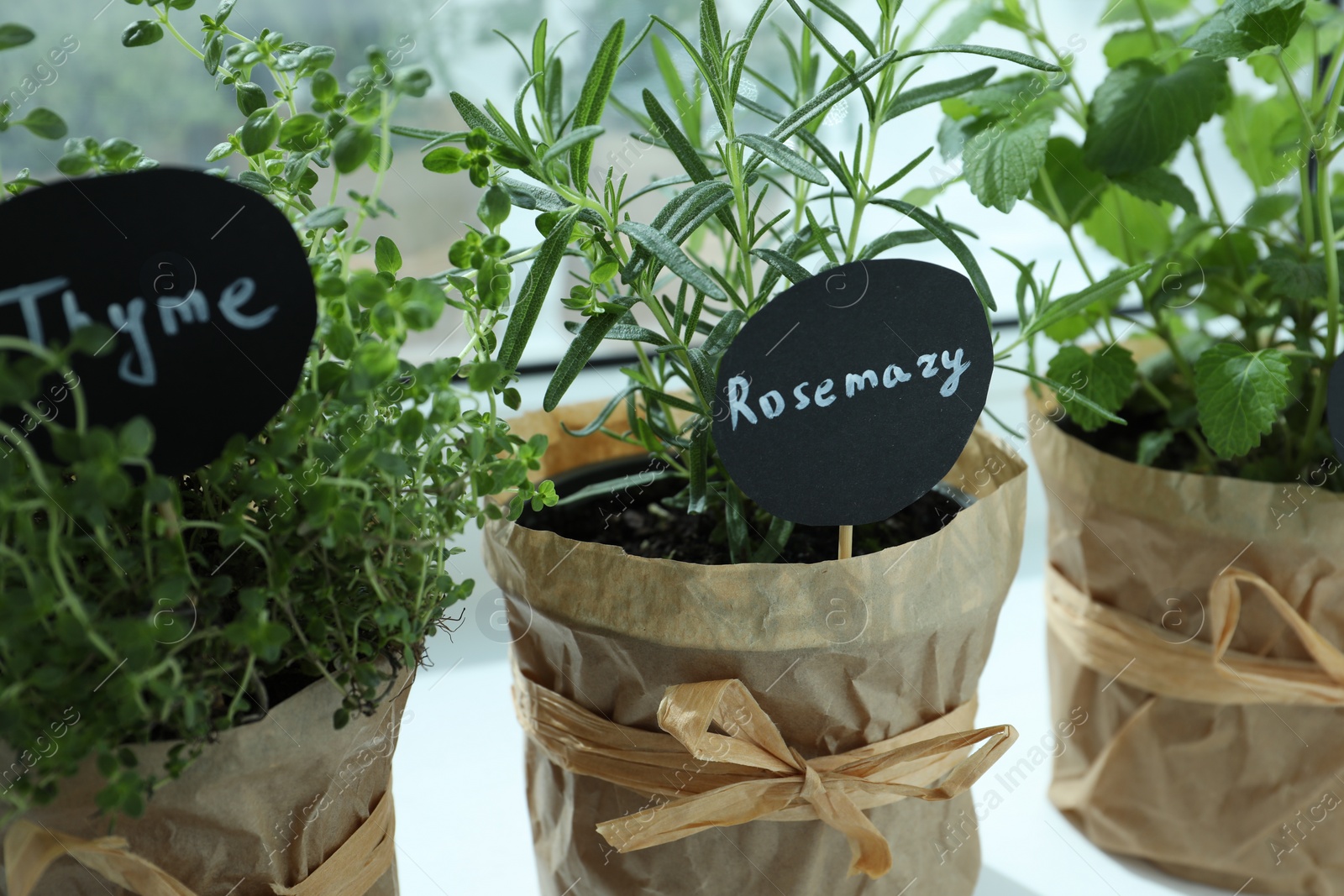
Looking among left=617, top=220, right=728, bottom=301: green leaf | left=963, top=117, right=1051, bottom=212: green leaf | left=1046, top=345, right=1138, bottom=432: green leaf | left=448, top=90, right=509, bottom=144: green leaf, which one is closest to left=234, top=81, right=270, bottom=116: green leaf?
left=448, top=90, right=509, bottom=144: green leaf

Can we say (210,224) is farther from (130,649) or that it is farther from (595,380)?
(595,380)

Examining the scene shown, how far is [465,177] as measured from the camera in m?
1.08

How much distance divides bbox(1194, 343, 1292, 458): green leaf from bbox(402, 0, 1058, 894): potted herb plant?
0.49ft

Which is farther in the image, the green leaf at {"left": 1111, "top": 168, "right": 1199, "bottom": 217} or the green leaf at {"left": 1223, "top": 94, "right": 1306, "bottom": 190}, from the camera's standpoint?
the green leaf at {"left": 1223, "top": 94, "right": 1306, "bottom": 190}

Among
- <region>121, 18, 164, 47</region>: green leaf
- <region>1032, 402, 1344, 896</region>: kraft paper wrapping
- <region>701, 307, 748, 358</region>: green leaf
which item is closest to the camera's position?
<region>121, 18, 164, 47</region>: green leaf

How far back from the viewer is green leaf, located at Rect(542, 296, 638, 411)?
0.61m

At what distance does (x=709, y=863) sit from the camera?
64 centimetres

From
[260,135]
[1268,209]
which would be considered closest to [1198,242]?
[1268,209]

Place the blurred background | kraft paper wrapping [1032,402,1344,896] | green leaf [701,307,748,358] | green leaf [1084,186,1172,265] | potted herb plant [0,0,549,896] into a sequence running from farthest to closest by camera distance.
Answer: green leaf [1084,186,1172,265]
the blurred background
kraft paper wrapping [1032,402,1344,896]
green leaf [701,307,748,358]
potted herb plant [0,0,549,896]

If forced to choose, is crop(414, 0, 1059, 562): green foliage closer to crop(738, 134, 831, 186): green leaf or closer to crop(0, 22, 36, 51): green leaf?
crop(738, 134, 831, 186): green leaf

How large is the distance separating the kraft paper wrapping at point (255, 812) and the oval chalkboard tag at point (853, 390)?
0.24 m

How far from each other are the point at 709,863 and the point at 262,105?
522 millimetres

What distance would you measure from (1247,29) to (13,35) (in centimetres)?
74

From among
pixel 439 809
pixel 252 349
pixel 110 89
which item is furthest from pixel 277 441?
pixel 110 89
